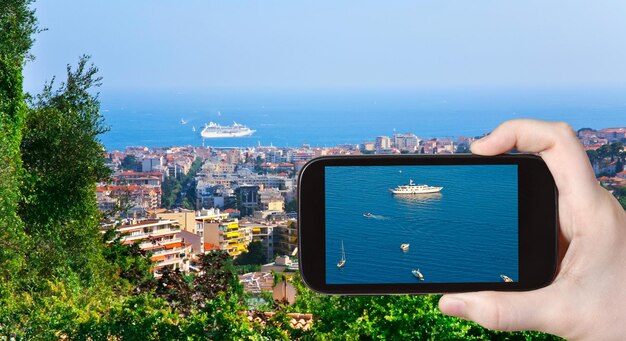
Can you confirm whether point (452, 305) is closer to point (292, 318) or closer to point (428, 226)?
point (428, 226)

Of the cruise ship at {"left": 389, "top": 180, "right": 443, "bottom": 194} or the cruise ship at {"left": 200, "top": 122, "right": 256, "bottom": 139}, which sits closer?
the cruise ship at {"left": 389, "top": 180, "right": 443, "bottom": 194}

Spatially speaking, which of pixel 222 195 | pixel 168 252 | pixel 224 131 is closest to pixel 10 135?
pixel 168 252

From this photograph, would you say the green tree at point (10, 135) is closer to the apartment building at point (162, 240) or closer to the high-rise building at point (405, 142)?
the apartment building at point (162, 240)

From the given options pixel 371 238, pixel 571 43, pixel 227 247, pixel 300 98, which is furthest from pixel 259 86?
pixel 371 238

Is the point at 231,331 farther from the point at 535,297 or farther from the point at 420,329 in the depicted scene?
the point at 535,297

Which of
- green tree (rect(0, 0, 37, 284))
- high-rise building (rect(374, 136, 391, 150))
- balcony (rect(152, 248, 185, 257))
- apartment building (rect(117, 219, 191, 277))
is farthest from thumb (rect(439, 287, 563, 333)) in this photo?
high-rise building (rect(374, 136, 391, 150))

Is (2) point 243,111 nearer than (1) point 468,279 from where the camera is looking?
No

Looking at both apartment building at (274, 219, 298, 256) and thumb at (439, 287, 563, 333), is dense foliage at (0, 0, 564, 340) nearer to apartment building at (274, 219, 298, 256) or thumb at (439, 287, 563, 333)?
apartment building at (274, 219, 298, 256)
